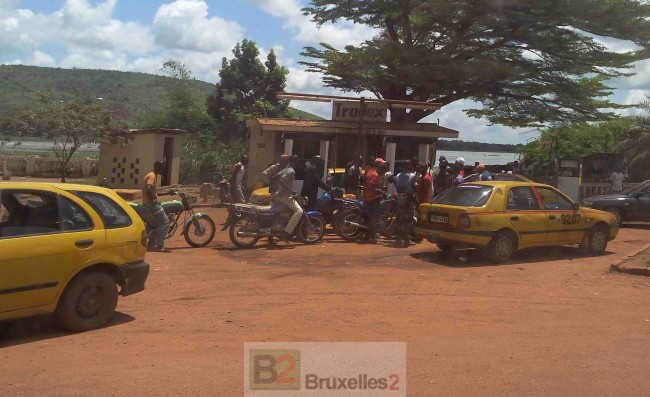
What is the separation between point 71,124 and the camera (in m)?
27.0

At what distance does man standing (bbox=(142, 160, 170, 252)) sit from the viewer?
11.9 metres

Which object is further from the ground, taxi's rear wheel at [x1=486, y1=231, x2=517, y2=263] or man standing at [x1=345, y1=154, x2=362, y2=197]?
man standing at [x1=345, y1=154, x2=362, y2=197]

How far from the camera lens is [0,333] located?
22.4ft

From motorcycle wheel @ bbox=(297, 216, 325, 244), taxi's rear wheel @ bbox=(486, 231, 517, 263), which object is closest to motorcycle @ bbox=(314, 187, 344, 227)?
motorcycle wheel @ bbox=(297, 216, 325, 244)

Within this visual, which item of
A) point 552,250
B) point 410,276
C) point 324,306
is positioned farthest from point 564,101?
point 324,306

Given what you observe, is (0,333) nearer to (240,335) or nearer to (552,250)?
(240,335)

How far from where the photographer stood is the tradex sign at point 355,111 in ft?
63.7

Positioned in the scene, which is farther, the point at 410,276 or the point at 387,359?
the point at 410,276

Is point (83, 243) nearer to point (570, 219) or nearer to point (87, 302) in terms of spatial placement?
point (87, 302)

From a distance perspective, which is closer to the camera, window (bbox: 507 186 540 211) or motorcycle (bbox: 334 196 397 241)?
window (bbox: 507 186 540 211)

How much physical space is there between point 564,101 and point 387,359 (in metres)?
21.5

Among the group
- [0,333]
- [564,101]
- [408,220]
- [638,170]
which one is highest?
[564,101]
